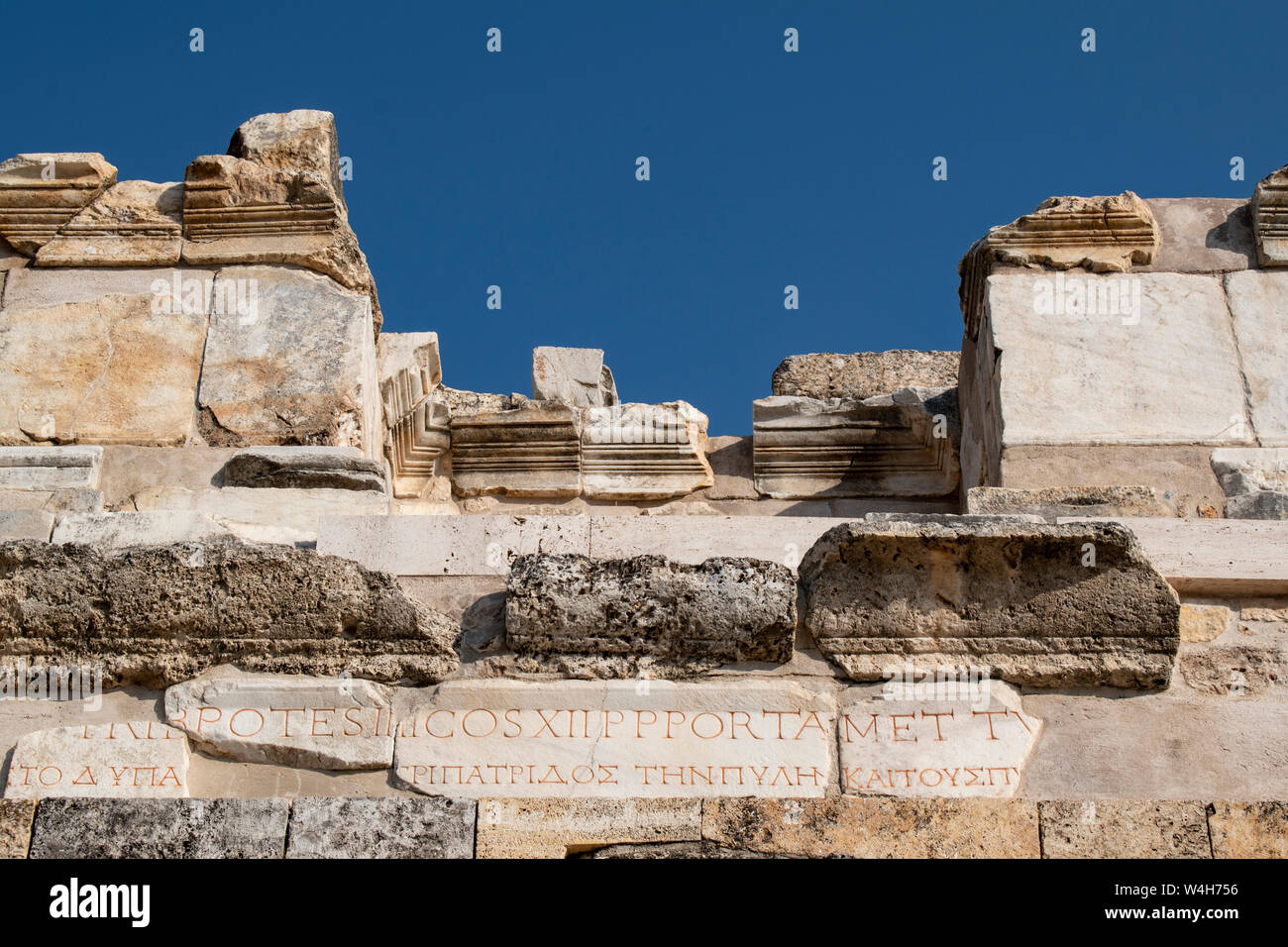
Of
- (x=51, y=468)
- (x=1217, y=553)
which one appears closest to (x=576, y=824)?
(x=1217, y=553)

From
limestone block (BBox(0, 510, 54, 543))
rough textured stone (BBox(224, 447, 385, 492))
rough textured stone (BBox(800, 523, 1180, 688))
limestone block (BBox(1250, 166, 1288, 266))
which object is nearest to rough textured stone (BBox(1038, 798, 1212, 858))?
rough textured stone (BBox(800, 523, 1180, 688))

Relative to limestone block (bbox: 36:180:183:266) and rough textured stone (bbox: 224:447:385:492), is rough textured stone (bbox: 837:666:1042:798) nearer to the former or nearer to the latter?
rough textured stone (bbox: 224:447:385:492)

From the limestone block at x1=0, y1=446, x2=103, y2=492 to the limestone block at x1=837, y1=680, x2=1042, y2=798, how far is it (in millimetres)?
2863

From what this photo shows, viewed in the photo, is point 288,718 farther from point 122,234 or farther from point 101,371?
point 122,234

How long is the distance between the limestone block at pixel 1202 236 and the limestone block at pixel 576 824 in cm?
348

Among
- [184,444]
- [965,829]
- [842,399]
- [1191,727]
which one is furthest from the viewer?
[842,399]

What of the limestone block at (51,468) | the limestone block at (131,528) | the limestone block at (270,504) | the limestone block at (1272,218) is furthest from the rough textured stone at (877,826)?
the limestone block at (1272,218)

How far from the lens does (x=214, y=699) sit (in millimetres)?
4715

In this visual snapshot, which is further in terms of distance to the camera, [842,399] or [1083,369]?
[842,399]

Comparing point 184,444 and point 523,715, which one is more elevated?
point 184,444

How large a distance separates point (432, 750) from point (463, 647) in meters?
0.35

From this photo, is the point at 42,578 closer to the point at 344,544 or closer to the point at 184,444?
the point at 344,544
